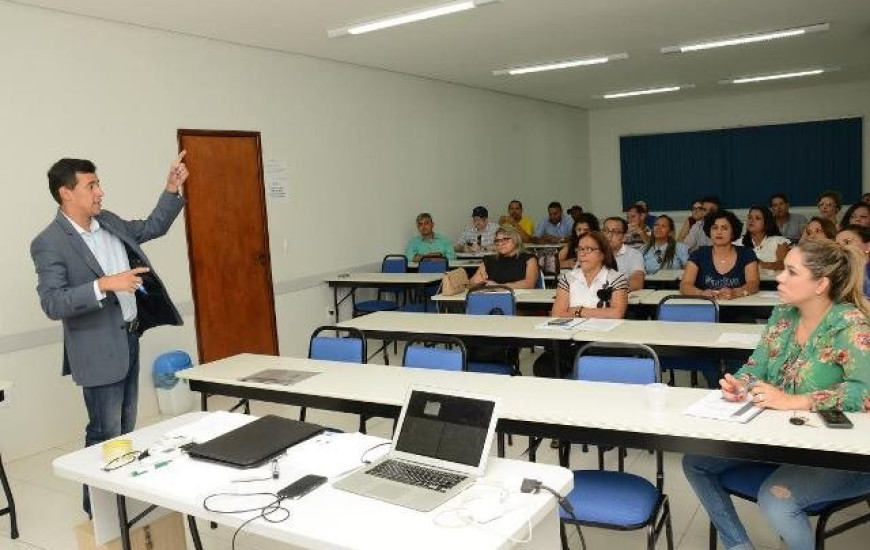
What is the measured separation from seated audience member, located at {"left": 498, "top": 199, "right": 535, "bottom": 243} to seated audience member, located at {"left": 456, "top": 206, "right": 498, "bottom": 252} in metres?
0.66

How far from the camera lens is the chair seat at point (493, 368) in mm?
4371

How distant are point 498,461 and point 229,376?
1744 mm

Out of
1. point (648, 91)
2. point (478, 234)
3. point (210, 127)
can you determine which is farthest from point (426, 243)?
point (648, 91)

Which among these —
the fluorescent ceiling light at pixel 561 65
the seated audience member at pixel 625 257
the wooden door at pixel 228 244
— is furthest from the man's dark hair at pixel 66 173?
the fluorescent ceiling light at pixel 561 65

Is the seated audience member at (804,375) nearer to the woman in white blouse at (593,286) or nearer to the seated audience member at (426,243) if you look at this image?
the woman in white blouse at (593,286)

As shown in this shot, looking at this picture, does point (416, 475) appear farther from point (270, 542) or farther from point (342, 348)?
point (342, 348)

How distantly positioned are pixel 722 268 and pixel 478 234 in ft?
15.2

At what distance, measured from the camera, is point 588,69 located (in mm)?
9180

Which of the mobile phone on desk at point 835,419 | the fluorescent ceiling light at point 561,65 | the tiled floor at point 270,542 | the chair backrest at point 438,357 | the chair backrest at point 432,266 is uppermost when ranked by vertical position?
the fluorescent ceiling light at point 561,65

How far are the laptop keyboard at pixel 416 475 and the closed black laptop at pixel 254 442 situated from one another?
382 mm

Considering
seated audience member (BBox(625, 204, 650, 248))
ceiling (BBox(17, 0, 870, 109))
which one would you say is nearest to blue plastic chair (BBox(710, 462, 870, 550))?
ceiling (BBox(17, 0, 870, 109))

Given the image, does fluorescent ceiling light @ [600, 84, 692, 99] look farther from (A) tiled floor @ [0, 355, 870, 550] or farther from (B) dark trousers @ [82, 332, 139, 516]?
(B) dark trousers @ [82, 332, 139, 516]

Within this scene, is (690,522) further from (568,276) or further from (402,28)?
(402,28)

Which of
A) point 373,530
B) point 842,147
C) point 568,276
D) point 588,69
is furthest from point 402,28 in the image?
Answer: point 842,147
